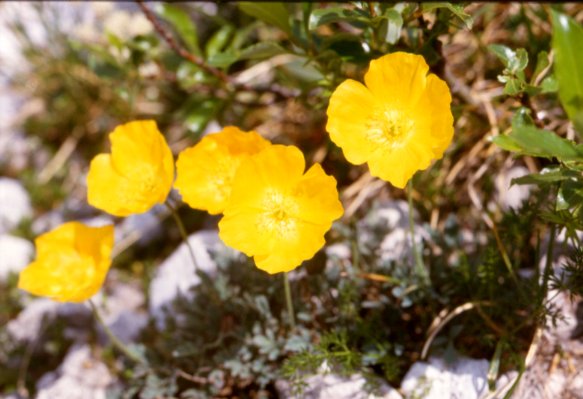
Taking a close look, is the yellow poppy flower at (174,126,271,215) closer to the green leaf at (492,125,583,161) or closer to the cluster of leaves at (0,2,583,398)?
the cluster of leaves at (0,2,583,398)

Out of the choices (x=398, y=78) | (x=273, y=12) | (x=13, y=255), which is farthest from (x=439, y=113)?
(x=13, y=255)

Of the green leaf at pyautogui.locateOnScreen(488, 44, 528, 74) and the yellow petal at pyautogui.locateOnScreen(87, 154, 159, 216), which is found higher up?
the green leaf at pyautogui.locateOnScreen(488, 44, 528, 74)

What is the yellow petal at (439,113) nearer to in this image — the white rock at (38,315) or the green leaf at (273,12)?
the green leaf at (273,12)

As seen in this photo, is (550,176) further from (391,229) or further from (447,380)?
(391,229)

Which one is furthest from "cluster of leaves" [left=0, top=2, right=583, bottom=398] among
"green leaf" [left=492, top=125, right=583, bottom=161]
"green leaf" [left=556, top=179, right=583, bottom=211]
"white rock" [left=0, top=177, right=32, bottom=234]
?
"white rock" [left=0, top=177, right=32, bottom=234]

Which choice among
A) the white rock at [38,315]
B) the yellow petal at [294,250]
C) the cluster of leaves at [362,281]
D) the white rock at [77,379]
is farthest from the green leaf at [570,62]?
the white rock at [38,315]

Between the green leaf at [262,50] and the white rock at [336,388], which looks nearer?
the white rock at [336,388]
